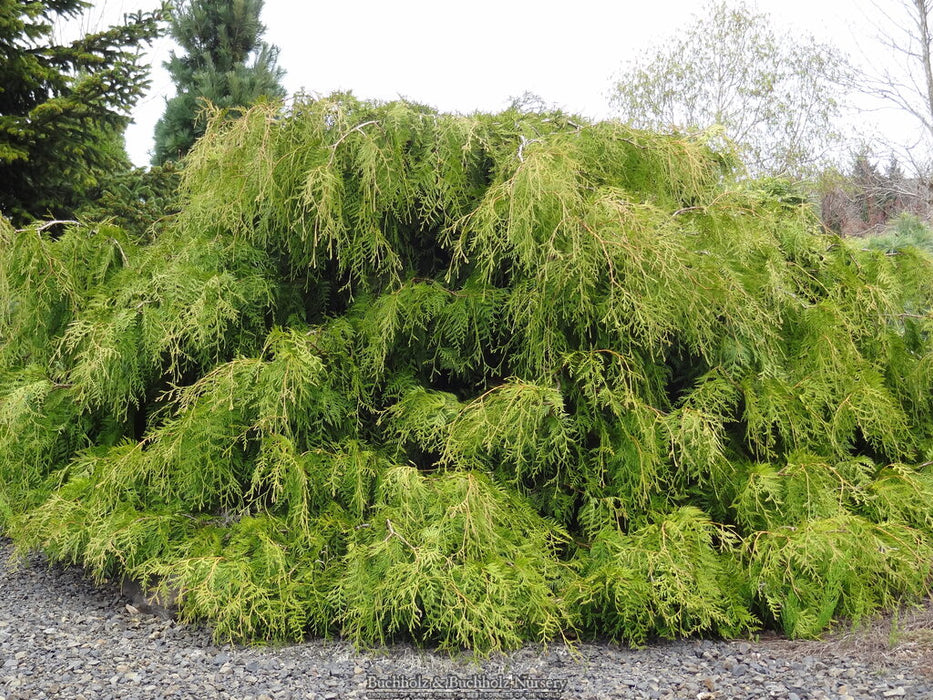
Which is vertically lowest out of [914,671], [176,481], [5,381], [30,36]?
[914,671]

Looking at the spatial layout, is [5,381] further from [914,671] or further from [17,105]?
[17,105]

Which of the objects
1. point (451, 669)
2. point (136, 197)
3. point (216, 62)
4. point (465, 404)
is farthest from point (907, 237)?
point (216, 62)

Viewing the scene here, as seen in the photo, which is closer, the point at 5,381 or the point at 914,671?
the point at 914,671

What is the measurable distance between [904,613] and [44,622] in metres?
3.51

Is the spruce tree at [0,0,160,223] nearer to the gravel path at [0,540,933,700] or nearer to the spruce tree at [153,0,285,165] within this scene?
the spruce tree at [153,0,285,165]

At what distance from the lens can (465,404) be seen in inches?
128

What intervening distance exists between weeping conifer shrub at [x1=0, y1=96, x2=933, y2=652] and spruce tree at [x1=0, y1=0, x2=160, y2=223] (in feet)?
13.1

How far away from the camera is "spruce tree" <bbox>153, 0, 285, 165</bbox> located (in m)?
10.6

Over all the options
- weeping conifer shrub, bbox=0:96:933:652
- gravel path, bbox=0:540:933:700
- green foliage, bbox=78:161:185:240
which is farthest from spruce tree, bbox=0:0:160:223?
gravel path, bbox=0:540:933:700

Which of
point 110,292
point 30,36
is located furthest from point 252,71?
point 110,292

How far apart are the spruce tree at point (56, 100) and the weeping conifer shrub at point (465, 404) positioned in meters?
3.98

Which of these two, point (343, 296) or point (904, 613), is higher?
point (343, 296)

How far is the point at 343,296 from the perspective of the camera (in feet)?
12.4

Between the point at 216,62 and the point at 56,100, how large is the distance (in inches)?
178
